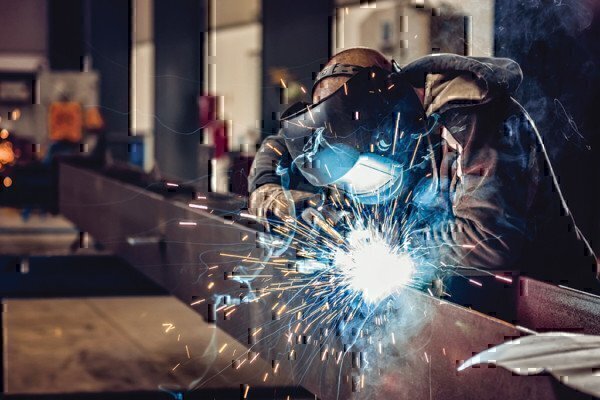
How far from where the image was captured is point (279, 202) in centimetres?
255

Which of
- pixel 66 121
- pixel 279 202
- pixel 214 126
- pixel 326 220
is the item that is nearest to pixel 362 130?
pixel 326 220

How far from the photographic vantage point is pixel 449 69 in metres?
2.20

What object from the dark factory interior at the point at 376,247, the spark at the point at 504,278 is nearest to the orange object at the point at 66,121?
the dark factory interior at the point at 376,247

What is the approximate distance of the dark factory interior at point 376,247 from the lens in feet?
5.82

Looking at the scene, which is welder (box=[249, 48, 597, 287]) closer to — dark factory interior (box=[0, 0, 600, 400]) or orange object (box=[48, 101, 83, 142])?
dark factory interior (box=[0, 0, 600, 400])

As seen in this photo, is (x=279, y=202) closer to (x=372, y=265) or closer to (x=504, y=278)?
(x=372, y=265)

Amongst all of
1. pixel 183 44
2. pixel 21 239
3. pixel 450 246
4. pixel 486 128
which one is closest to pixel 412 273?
pixel 450 246

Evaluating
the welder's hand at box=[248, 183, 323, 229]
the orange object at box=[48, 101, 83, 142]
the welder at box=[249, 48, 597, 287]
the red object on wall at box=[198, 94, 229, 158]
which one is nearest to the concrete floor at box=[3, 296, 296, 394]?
the welder's hand at box=[248, 183, 323, 229]

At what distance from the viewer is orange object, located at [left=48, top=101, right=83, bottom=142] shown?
10.9 metres

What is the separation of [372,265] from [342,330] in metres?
0.28

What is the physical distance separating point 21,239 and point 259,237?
668 cm

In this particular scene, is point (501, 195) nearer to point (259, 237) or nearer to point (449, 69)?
point (449, 69)

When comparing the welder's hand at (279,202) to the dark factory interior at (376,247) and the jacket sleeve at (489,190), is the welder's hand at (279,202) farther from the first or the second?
the jacket sleeve at (489,190)

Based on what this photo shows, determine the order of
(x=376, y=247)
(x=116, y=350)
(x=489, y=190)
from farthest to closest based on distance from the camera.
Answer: (x=116, y=350) → (x=376, y=247) → (x=489, y=190)
